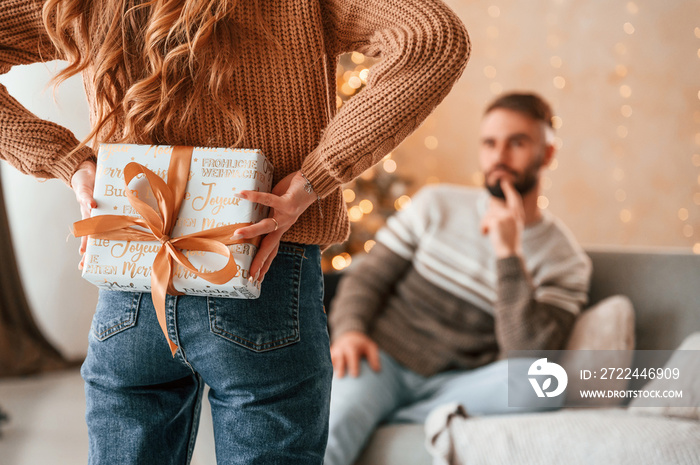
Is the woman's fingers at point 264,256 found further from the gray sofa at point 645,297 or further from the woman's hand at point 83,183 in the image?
the gray sofa at point 645,297

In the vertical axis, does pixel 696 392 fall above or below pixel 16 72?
below

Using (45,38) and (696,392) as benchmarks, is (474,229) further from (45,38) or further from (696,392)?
(45,38)

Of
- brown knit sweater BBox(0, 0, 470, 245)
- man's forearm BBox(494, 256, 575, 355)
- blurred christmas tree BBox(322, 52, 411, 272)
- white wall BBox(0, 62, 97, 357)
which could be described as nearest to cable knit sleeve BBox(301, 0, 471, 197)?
brown knit sweater BBox(0, 0, 470, 245)

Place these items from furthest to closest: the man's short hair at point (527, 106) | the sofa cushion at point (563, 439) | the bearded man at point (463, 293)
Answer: the man's short hair at point (527, 106), the bearded man at point (463, 293), the sofa cushion at point (563, 439)

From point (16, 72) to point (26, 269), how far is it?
1185 mm

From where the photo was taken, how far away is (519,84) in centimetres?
298

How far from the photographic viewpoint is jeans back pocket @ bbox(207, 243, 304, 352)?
53 centimetres

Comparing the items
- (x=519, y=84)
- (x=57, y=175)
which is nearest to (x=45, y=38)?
(x=57, y=175)

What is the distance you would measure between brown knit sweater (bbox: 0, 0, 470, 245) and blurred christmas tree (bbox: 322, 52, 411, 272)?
1903mm

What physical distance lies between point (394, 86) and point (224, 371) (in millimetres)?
329

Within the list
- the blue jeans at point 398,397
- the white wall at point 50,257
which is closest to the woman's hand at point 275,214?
the blue jeans at point 398,397

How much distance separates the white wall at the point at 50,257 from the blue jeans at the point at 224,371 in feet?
5.52

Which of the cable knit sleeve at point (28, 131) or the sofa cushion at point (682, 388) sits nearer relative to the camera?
the cable knit sleeve at point (28, 131)

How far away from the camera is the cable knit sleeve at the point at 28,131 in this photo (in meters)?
0.57
